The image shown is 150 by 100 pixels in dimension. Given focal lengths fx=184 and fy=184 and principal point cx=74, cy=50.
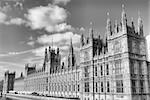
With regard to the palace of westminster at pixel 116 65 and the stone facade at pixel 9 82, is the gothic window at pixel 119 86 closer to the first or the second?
the palace of westminster at pixel 116 65

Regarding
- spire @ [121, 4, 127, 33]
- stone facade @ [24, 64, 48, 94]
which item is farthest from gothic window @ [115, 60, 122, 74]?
stone facade @ [24, 64, 48, 94]

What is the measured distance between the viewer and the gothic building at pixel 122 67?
37531 millimetres

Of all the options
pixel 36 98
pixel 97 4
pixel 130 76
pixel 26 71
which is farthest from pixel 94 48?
pixel 26 71

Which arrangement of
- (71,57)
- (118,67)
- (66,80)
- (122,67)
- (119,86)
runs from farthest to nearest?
(71,57)
(66,80)
(118,67)
(119,86)
(122,67)

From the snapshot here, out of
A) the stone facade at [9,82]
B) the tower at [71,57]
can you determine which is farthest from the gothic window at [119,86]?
the stone facade at [9,82]

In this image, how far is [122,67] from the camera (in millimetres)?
38406

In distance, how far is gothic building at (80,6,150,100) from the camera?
3753cm

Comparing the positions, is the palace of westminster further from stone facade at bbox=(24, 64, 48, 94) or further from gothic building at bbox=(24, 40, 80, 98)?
stone facade at bbox=(24, 64, 48, 94)

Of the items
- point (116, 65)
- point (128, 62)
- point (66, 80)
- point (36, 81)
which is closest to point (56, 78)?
point (66, 80)

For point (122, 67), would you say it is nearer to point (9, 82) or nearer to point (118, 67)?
point (118, 67)

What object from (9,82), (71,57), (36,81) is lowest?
(9,82)

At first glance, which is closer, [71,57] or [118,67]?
[118,67]

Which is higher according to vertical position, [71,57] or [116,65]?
[71,57]

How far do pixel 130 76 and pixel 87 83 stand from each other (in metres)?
15.1
